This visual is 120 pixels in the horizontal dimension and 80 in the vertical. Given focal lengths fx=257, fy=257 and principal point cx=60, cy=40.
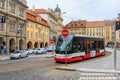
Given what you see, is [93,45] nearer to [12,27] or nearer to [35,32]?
[12,27]

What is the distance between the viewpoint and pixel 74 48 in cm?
2506

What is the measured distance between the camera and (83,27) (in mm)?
144750

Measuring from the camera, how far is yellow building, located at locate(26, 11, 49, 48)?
73.1 meters

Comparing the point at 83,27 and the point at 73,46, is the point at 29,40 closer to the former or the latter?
the point at 73,46

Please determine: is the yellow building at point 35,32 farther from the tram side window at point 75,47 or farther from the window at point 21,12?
the tram side window at point 75,47

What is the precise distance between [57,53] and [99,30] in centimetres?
12100

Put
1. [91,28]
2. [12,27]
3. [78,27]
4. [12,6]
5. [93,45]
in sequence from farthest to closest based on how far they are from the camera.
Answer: [91,28], [78,27], [12,6], [12,27], [93,45]

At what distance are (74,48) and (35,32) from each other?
5558 cm

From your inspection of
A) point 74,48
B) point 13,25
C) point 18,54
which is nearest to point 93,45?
point 74,48

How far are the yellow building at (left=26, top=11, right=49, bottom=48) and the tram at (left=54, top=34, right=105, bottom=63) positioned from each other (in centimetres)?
4270

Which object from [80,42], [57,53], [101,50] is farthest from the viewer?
[101,50]

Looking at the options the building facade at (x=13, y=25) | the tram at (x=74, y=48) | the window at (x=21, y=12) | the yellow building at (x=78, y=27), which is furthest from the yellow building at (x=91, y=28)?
the tram at (x=74, y=48)

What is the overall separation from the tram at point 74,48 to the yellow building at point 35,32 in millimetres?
42700

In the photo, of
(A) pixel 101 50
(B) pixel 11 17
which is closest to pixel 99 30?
(B) pixel 11 17
